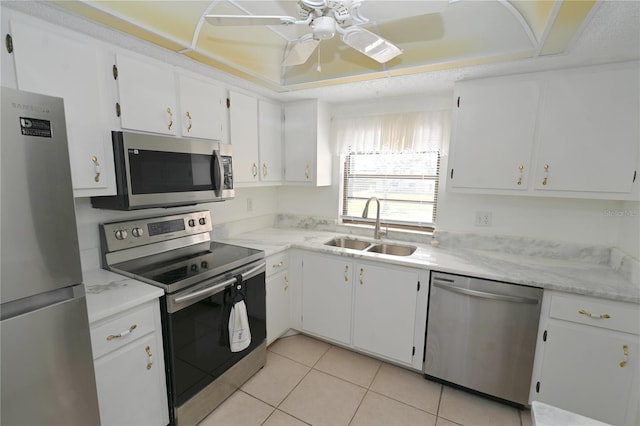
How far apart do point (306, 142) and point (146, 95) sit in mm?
1392

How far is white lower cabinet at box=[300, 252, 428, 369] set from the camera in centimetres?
210

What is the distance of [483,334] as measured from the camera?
6.14 feet

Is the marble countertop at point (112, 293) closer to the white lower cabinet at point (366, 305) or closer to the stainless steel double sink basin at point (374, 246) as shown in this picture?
the white lower cabinet at point (366, 305)

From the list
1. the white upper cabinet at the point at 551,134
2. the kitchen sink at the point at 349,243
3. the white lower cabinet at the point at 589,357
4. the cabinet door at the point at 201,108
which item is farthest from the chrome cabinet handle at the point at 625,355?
the cabinet door at the point at 201,108

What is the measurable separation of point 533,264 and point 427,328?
0.86 metres

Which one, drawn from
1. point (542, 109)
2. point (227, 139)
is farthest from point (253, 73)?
point (542, 109)

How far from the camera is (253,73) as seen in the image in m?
2.06

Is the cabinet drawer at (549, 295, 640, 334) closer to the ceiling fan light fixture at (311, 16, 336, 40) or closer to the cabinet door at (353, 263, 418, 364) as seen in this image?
the cabinet door at (353, 263, 418, 364)

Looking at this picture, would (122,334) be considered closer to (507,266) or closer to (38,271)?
(38,271)

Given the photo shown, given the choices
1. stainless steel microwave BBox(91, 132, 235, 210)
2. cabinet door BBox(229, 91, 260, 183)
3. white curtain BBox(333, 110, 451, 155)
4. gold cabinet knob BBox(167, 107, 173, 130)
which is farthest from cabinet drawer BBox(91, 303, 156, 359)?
white curtain BBox(333, 110, 451, 155)

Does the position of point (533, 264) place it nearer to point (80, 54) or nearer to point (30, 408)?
point (30, 408)

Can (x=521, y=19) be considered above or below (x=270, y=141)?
above

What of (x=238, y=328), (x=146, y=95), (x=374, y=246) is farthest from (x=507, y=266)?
(x=146, y=95)

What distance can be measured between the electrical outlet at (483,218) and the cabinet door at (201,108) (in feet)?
7.10
